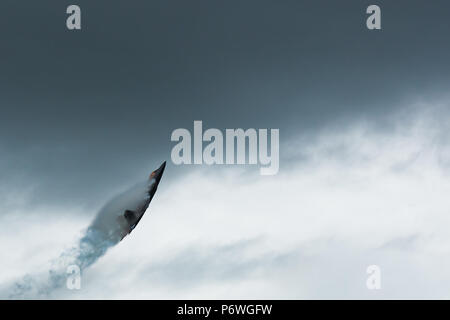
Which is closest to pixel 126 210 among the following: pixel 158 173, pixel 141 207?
pixel 141 207

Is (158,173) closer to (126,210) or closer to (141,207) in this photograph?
(141,207)

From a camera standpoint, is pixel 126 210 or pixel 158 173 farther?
pixel 158 173

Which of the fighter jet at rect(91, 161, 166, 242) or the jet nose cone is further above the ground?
the jet nose cone

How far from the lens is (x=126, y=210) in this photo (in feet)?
424

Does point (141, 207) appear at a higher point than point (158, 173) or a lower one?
lower

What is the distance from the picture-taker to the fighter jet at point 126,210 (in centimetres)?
12925

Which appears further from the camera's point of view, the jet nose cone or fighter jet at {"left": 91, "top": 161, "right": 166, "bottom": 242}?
the jet nose cone

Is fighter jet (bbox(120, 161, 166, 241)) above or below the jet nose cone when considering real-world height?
below

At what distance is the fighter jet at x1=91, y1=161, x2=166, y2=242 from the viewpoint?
129 m

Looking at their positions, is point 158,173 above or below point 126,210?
above
